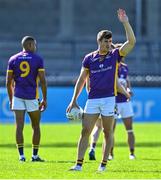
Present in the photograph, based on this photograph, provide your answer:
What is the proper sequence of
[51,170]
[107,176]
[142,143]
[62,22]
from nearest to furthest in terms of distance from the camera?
[107,176] → [51,170] → [142,143] → [62,22]

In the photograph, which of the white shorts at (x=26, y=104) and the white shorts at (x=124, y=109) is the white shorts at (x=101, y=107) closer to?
the white shorts at (x=26, y=104)

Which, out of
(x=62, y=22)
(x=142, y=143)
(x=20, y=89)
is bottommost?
(x=142, y=143)

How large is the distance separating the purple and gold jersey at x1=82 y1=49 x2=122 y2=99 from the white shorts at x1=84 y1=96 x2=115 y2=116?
2.6 inches

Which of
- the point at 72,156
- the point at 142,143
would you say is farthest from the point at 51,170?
the point at 142,143

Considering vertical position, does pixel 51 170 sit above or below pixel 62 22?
below

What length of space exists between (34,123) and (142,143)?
6845mm

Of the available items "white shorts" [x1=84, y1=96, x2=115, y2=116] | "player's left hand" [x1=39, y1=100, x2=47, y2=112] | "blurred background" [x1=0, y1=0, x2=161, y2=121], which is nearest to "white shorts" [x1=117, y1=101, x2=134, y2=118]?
"player's left hand" [x1=39, y1=100, x2=47, y2=112]

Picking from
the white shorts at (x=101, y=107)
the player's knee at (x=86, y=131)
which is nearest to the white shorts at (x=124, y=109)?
the white shorts at (x=101, y=107)

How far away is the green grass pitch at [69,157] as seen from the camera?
1332 cm

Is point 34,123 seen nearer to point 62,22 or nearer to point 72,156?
point 72,156

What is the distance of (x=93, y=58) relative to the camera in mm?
13570

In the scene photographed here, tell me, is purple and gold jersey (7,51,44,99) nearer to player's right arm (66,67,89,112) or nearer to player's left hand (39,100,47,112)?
player's left hand (39,100,47,112)

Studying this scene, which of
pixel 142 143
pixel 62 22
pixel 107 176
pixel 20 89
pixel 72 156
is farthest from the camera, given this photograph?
pixel 62 22

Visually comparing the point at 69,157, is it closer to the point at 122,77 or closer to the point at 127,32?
the point at 122,77
